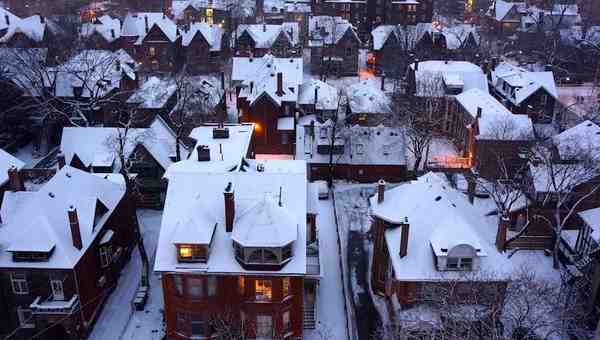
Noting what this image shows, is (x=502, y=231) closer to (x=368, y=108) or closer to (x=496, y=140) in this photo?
(x=496, y=140)

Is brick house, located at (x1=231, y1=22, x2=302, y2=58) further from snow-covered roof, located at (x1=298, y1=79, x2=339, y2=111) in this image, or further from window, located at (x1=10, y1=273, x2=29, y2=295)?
window, located at (x1=10, y1=273, x2=29, y2=295)

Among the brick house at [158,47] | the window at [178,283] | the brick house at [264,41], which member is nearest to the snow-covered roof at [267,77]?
the brick house at [264,41]

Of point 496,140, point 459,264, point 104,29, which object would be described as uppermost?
point 104,29

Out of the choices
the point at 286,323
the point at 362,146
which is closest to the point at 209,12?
the point at 362,146

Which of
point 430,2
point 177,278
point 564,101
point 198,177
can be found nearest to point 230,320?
point 177,278

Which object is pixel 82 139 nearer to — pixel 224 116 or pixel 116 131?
pixel 116 131
